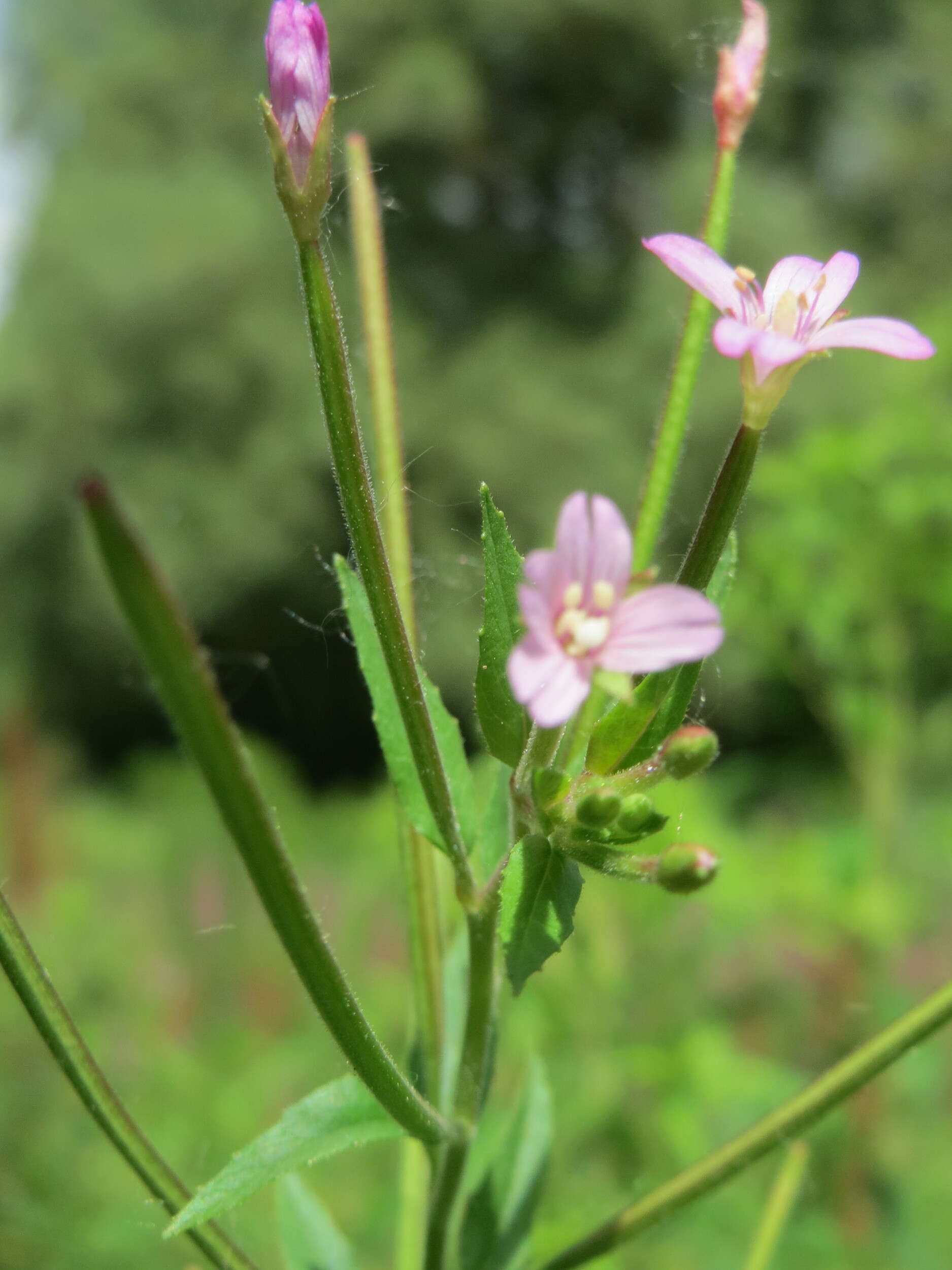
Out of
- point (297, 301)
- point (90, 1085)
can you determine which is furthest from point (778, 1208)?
point (297, 301)

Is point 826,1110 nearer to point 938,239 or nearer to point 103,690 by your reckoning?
point 103,690

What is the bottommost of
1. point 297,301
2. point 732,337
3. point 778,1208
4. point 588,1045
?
point 297,301

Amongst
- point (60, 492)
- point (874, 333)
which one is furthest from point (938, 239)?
point (874, 333)

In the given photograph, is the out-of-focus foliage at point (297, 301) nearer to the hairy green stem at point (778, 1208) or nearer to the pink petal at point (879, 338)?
the hairy green stem at point (778, 1208)

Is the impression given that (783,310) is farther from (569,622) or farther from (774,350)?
(569,622)

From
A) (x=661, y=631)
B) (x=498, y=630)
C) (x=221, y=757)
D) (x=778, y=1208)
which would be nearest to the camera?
(x=221, y=757)

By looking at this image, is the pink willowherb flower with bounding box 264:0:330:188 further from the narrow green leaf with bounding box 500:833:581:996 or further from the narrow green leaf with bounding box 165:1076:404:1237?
the narrow green leaf with bounding box 165:1076:404:1237
